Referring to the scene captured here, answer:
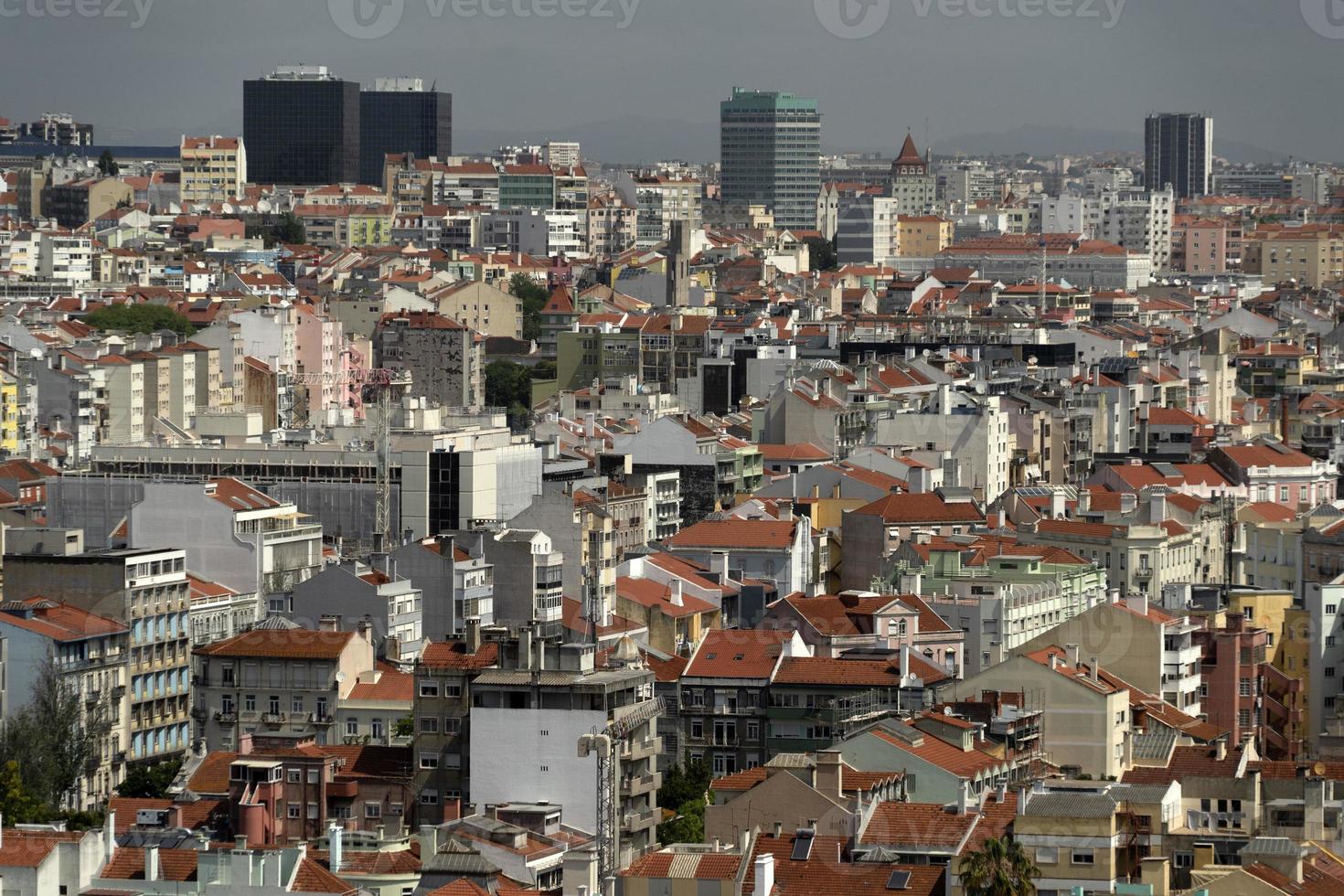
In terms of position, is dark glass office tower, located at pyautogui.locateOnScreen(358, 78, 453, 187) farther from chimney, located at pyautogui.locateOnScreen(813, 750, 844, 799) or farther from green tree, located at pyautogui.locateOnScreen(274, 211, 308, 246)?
chimney, located at pyautogui.locateOnScreen(813, 750, 844, 799)

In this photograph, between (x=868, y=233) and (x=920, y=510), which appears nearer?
(x=920, y=510)

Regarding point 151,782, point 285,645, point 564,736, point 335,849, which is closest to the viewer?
point 335,849

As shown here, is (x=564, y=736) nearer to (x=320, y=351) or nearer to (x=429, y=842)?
(x=429, y=842)

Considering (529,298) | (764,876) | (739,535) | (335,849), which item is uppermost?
(529,298)

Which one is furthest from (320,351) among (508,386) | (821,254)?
(821,254)

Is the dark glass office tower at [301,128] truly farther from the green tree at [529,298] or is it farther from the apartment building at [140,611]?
the apartment building at [140,611]
